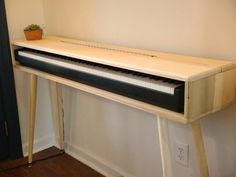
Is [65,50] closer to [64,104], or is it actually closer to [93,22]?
[93,22]

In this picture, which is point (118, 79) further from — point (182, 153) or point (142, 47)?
point (182, 153)

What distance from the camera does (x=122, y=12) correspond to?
163cm

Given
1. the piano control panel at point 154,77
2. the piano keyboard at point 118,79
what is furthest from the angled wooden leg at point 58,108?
the piano control panel at point 154,77

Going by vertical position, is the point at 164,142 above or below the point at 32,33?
below

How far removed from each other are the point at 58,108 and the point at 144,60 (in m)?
1.15

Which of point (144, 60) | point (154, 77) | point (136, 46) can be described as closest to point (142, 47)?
point (136, 46)

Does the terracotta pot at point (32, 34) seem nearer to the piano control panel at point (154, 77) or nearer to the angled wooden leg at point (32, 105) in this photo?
the angled wooden leg at point (32, 105)

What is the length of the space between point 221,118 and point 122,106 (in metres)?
0.60

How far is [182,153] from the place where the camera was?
5.01 feet

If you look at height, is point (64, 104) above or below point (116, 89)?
below

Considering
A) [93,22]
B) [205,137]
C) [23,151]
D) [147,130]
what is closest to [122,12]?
[93,22]

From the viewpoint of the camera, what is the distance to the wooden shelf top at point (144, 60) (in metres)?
1.07

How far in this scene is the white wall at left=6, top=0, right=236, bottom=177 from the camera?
51.0 inches

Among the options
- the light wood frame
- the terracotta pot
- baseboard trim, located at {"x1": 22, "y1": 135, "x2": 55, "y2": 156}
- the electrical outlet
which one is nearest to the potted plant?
the terracotta pot
